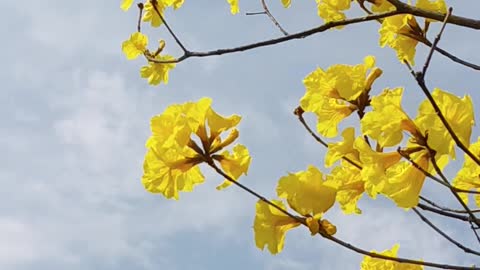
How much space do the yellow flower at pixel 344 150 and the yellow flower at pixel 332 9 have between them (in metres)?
0.55

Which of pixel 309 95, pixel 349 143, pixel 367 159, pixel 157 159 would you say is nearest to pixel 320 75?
pixel 309 95

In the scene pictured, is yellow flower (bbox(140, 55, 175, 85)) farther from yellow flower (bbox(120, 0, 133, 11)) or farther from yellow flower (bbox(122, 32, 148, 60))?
yellow flower (bbox(120, 0, 133, 11))

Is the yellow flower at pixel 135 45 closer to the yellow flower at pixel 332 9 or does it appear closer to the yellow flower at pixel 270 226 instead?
the yellow flower at pixel 332 9

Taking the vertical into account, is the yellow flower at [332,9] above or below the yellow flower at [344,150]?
above

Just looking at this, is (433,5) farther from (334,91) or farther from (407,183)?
(407,183)

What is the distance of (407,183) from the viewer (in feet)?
5.23

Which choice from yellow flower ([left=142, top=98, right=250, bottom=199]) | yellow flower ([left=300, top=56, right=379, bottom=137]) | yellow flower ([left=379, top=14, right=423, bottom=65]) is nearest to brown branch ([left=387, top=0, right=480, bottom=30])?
yellow flower ([left=300, top=56, right=379, bottom=137])

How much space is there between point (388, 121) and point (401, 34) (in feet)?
2.15

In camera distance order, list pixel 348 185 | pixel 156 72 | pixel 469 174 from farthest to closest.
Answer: pixel 156 72
pixel 469 174
pixel 348 185

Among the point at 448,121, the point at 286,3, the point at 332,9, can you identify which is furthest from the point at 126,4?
the point at 448,121

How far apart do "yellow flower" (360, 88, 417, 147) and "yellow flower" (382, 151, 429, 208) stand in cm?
6

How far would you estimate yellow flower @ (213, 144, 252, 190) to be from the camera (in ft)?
5.97

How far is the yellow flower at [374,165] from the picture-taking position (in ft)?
5.31

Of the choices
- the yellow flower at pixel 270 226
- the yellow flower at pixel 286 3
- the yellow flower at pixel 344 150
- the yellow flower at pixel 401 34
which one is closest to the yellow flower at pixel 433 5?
the yellow flower at pixel 401 34
